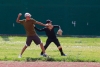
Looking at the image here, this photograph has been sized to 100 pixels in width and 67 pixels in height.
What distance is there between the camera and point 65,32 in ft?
115

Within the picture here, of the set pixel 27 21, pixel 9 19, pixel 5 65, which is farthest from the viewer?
pixel 9 19

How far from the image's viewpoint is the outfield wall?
114 feet

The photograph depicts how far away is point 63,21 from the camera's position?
35.0 metres

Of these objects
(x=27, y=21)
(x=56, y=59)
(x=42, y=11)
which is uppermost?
(x=27, y=21)

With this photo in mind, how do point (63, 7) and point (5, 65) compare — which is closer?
point (5, 65)

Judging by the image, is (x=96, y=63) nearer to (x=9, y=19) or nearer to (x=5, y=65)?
(x=5, y=65)

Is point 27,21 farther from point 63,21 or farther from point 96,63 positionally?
point 63,21

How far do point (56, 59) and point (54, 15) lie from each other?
20.4 m

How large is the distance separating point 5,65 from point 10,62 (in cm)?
85

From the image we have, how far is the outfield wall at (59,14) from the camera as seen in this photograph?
34.7 m

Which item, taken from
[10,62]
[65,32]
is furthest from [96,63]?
[65,32]

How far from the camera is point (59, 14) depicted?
35156 millimetres

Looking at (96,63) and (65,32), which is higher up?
(96,63)

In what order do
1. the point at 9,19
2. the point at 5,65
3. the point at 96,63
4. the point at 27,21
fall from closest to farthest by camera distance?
the point at 5,65, the point at 96,63, the point at 27,21, the point at 9,19
